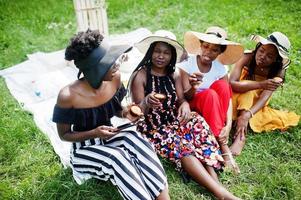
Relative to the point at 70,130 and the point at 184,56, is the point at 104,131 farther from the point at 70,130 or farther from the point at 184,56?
the point at 184,56

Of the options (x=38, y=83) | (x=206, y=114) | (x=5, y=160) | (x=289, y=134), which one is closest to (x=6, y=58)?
(x=38, y=83)

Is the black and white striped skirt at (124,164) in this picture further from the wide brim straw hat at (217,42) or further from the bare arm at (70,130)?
the wide brim straw hat at (217,42)

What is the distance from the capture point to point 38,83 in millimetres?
4199

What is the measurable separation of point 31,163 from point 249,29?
13.1 ft

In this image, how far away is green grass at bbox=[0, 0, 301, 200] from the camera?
9.09 feet

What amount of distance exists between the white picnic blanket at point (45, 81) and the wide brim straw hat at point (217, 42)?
3.49 ft

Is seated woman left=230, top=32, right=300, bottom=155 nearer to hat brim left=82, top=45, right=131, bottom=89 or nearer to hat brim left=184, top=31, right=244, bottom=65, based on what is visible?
hat brim left=184, top=31, right=244, bottom=65

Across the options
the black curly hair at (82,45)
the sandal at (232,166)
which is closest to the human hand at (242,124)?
the sandal at (232,166)

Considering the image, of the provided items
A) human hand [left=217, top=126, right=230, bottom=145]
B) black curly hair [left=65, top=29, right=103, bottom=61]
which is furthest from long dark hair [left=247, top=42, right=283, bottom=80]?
black curly hair [left=65, top=29, right=103, bottom=61]

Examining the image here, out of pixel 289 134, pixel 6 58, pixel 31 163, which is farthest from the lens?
pixel 6 58

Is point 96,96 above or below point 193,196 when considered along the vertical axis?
above

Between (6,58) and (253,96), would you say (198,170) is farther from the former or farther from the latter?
(6,58)

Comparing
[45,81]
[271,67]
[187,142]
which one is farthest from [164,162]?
[45,81]

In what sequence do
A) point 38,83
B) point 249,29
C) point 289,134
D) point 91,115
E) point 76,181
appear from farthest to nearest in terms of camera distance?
point 249,29 < point 38,83 < point 289,134 < point 76,181 < point 91,115
